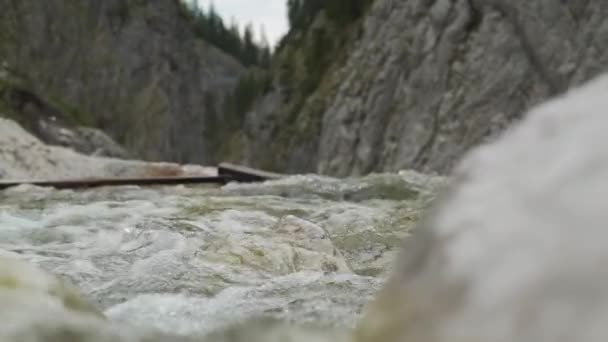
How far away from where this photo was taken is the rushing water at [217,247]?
343 cm

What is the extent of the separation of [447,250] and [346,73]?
31094mm

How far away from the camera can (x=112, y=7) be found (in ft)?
176

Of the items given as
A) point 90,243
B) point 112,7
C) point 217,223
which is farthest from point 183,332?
point 112,7

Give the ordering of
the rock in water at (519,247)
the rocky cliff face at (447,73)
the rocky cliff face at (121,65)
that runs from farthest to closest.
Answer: the rocky cliff face at (121,65) < the rocky cliff face at (447,73) < the rock in water at (519,247)

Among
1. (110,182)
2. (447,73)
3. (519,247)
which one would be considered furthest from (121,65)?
(519,247)

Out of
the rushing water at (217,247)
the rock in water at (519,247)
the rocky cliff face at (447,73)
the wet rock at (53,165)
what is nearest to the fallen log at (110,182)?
the rushing water at (217,247)

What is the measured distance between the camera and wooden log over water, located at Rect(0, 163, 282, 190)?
9.85 metres

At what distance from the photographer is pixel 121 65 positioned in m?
52.7

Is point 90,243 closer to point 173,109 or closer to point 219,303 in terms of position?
point 219,303

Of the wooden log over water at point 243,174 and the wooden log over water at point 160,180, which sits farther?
the wooden log over water at point 243,174

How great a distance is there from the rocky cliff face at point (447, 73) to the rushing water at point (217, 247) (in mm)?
11474

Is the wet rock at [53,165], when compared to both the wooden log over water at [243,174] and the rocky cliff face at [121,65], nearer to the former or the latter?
the wooden log over water at [243,174]

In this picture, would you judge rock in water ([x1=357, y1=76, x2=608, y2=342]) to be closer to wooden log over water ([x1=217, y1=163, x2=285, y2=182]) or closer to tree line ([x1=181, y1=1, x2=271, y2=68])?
wooden log over water ([x1=217, y1=163, x2=285, y2=182])

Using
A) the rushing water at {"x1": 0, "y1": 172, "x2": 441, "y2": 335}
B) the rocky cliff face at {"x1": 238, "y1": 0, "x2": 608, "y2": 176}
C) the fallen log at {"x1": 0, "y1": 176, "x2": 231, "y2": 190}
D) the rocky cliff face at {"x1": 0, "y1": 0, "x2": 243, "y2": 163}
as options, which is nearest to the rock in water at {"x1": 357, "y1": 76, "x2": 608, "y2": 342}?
the rushing water at {"x1": 0, "y1": 172, "x2": 441, "y2": 335}
